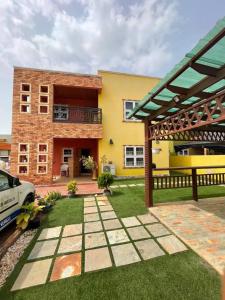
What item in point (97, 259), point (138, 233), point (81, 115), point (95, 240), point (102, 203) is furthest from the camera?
point (81, 115)

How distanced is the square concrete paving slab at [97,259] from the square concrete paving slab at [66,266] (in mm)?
164

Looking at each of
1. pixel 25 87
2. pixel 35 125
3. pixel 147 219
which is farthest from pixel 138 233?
pixel 25 87

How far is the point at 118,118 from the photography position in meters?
12.2

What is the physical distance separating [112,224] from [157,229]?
1.25 meters

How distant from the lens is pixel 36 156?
1031 cm

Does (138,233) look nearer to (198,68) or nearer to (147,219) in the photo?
(147,219)

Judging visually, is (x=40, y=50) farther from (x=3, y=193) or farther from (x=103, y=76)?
(x=3, y=193)

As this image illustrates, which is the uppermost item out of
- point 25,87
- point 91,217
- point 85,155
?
point 25,87

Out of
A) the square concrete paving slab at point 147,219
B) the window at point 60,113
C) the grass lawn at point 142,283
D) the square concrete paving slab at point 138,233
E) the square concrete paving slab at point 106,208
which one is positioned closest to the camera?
the grass lawn at point 142,283

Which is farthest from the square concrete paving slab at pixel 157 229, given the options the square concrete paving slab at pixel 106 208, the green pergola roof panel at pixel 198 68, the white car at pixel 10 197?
the white car at pixel 10 197

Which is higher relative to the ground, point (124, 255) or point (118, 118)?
point (118, 118)

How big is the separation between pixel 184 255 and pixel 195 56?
3.59 metres

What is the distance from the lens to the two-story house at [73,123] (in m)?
10.2

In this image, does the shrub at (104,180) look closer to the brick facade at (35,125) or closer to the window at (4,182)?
the window at (4,182)
